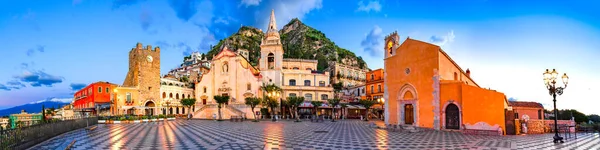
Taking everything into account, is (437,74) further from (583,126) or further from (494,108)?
(583,126)

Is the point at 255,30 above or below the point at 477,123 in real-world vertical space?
above

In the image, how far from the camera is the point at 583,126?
2164cm

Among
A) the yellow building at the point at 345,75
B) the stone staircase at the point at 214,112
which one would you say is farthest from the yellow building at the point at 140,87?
the yellow building at the point at 345,75

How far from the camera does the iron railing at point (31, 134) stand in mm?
9307

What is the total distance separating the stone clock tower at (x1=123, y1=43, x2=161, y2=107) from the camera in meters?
54.1

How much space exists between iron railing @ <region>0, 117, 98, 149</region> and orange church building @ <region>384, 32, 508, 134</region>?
20946 mm

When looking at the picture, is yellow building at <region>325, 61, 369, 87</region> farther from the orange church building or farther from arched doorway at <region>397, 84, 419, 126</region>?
arched doorway at <region>397, 84, 419, 126</region>

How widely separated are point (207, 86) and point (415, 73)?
121 ft

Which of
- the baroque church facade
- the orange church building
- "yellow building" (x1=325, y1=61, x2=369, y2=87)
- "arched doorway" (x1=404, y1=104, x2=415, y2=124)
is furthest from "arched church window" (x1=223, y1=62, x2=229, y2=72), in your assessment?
"arched doorway" (x1=404, y1=104, x2=415, y2=124)

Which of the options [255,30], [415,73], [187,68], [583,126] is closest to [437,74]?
[415,73]

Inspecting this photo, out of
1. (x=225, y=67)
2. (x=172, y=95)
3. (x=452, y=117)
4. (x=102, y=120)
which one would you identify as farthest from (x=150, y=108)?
(x=452, y=117)

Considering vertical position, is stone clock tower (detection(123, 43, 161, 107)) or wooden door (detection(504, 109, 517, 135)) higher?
stone clock tower (detection(123, 43, 161, 107))

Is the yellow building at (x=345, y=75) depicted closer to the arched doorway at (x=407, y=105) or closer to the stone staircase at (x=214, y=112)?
the stone staircase at (x=214, y=112)

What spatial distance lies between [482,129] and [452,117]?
2.01 metres
